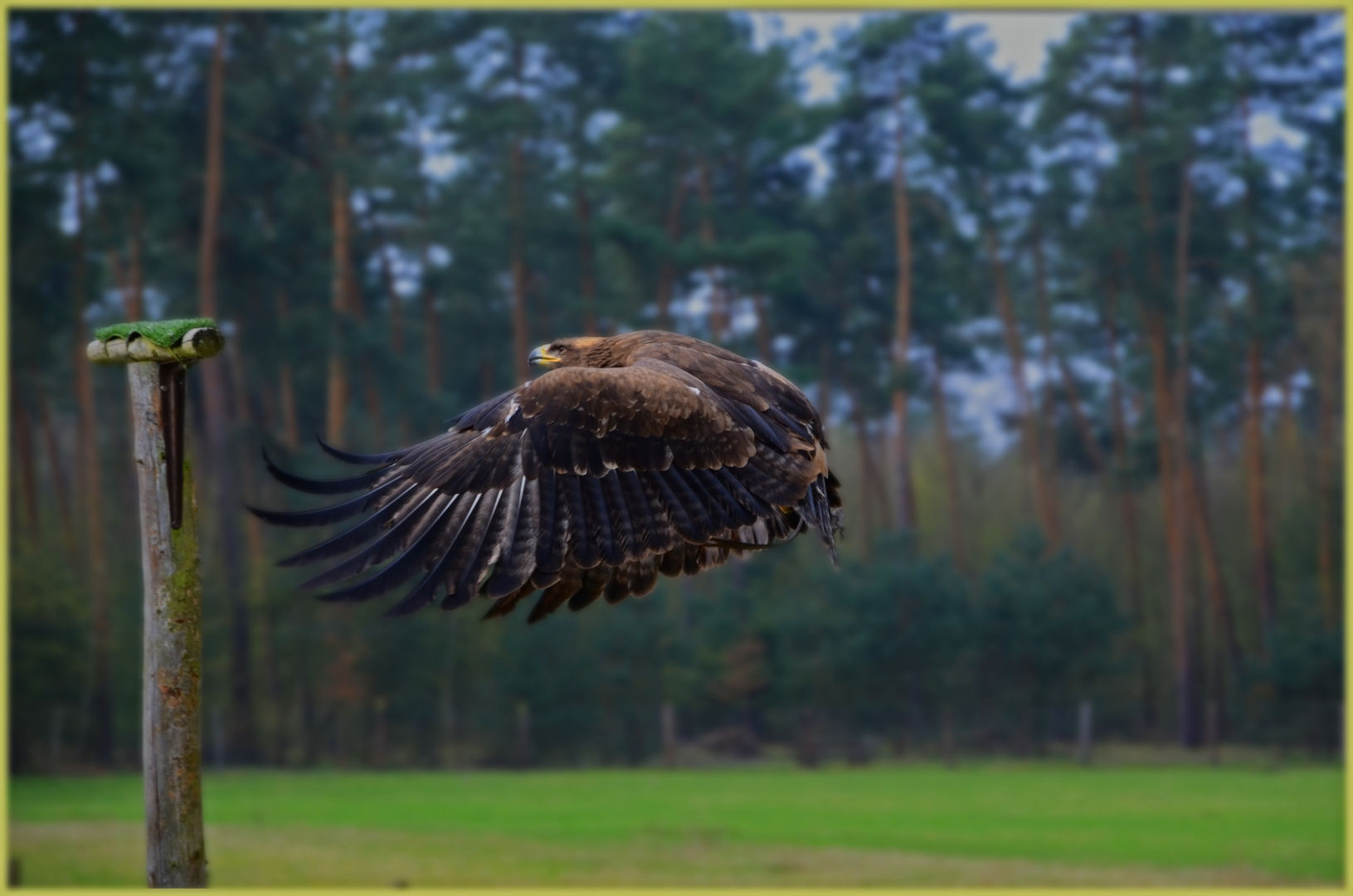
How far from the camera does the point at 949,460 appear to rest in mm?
32500

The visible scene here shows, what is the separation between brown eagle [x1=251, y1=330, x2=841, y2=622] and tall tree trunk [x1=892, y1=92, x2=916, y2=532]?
1019 inches

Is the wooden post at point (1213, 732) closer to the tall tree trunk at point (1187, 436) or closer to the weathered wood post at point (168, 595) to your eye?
the tall tree trunk at point (1187, 436)

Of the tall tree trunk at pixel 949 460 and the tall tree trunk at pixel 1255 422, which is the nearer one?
the tall tree trunk at pixel 1255 422

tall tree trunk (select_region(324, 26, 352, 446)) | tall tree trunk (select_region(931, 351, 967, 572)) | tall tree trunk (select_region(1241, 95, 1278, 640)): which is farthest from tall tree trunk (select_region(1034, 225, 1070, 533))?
tall tree trunk (select_region(324, 26, 352, 446))

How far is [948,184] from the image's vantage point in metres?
31.0

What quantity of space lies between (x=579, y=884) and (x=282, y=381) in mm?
14113

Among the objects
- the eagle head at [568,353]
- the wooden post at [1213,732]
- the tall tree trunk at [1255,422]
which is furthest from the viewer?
Result: the tall tree trunk at [1255,422]

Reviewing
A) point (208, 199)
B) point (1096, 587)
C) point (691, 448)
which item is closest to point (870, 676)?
point (1096, 587)

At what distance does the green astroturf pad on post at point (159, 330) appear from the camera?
4.31 meters

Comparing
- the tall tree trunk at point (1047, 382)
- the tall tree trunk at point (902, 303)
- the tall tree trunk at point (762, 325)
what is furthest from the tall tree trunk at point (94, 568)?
the tall tree trunk at point (1047, 382)

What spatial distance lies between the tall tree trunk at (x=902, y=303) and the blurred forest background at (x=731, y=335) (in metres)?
0.11

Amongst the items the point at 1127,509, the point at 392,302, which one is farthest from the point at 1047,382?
the point at 392,302

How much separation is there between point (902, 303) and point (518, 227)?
321 inches

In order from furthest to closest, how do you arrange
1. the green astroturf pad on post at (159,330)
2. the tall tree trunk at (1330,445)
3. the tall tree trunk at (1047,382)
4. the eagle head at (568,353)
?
1. the tall tree trunk at (1047,382)
2. the tall tree trunk at (1330,445)
3. the eagle head at (568,353)
4. the green astroturf pad on post at (159,330)
